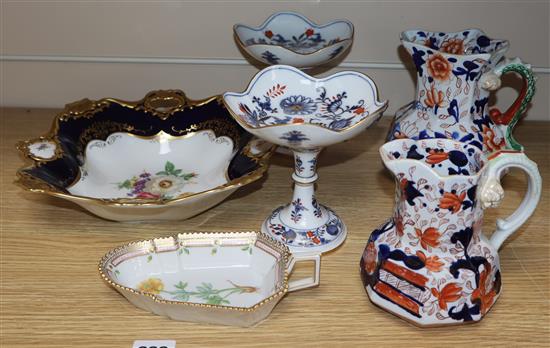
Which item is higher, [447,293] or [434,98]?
[434,98]

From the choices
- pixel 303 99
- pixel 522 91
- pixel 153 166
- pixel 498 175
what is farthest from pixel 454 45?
pixel 153 166

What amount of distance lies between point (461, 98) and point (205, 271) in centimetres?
50

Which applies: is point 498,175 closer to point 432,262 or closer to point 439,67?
point 432,262

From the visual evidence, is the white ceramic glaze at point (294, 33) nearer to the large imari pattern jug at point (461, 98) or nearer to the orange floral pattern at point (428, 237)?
the large imari pattern jug at point (461, 98)

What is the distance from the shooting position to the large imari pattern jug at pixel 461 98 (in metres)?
1.01

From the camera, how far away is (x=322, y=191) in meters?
1.14

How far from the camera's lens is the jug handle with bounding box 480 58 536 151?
Answer: 102 cm

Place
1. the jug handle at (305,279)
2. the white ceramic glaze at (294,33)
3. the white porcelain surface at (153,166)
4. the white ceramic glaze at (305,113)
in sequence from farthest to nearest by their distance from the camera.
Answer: the white ceramic glaze at (294,33) → the white porcelain surface at (153,166) → the white ceramic glaze at (305,113) → the jug handle at (305,279)

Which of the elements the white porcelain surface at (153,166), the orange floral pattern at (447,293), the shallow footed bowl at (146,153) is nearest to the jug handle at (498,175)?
the orange floral pattern at (447,293)

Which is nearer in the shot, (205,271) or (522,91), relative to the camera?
(205,271)

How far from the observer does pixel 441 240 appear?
0.79 meters

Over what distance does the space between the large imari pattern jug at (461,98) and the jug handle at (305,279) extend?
1.04ft

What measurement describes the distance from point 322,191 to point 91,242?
16.2 inches

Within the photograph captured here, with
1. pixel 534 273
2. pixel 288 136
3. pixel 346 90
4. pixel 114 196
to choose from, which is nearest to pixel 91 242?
pixel 114 196
